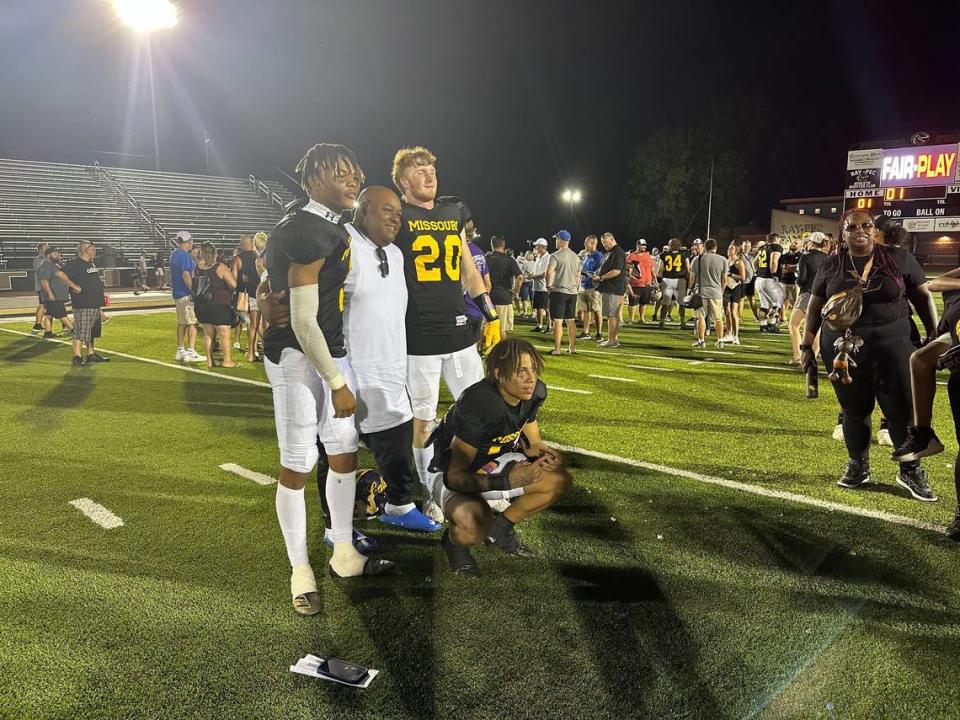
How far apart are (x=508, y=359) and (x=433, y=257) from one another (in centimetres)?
114

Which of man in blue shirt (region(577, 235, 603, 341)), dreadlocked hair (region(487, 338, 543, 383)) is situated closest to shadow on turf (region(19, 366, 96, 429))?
dreadlocked hair (region(487, 338, 543, 383))

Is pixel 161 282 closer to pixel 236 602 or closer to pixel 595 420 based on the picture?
pixel 595 420

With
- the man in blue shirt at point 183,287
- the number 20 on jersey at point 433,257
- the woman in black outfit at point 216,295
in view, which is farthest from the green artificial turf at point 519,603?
the man in blue shirt at point 183,287

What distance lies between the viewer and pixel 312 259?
109 inches

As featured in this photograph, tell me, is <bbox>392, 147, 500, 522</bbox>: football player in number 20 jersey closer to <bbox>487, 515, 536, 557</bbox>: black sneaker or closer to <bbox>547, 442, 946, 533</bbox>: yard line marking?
<bbox>487, 515, 536, 557</bbox>: black sneaker

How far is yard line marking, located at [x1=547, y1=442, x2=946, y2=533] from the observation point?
3986 millimetres

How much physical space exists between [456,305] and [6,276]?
2833 cm

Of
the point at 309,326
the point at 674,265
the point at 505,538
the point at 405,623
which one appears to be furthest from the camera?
the point at 674,265

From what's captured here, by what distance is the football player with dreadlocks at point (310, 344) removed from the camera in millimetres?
2775

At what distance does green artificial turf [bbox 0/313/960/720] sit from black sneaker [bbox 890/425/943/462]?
1.39ft

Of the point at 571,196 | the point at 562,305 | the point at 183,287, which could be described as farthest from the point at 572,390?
the point at 571,196

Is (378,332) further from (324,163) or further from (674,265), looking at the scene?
(674,265)

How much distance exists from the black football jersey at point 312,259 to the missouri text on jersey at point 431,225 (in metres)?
0.93

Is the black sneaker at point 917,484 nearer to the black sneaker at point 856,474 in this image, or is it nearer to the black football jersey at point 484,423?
the black sneaker at point 856,474
